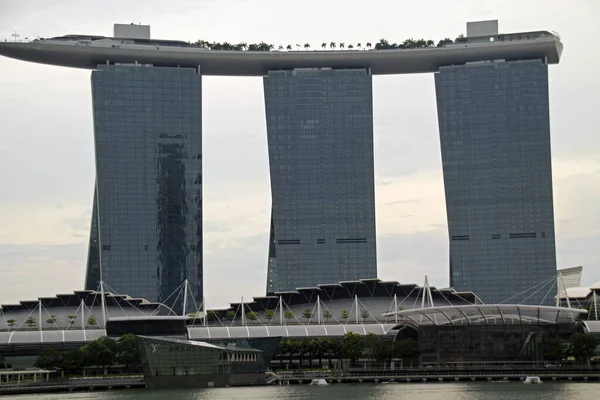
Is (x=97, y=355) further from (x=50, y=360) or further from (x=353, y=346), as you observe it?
(x=353, y=346)

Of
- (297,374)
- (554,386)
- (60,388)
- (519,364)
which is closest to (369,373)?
(297,374)

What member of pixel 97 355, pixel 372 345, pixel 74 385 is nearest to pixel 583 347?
pixel 372 345

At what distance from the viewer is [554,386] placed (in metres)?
148

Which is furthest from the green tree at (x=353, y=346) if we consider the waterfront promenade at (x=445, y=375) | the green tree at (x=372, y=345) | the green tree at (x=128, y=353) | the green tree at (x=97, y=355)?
the green tree at (x=97, y=355)

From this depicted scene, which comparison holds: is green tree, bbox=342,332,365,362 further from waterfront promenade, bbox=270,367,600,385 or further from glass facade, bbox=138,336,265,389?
glass facade, bbox=138,336,265,389

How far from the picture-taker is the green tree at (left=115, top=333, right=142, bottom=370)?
604 ft

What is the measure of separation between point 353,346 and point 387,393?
46292 millimetres

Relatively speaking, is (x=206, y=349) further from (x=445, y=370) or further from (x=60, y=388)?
(x=445, y=370)

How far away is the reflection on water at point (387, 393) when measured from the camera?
132 m

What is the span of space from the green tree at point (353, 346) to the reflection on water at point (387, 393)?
84.2 ft

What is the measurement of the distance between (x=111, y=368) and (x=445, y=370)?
55.3 meters

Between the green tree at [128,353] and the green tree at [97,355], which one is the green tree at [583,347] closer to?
the green tree at [128,353]

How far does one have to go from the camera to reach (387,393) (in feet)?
462

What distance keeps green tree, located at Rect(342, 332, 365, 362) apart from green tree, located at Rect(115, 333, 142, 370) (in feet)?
107
